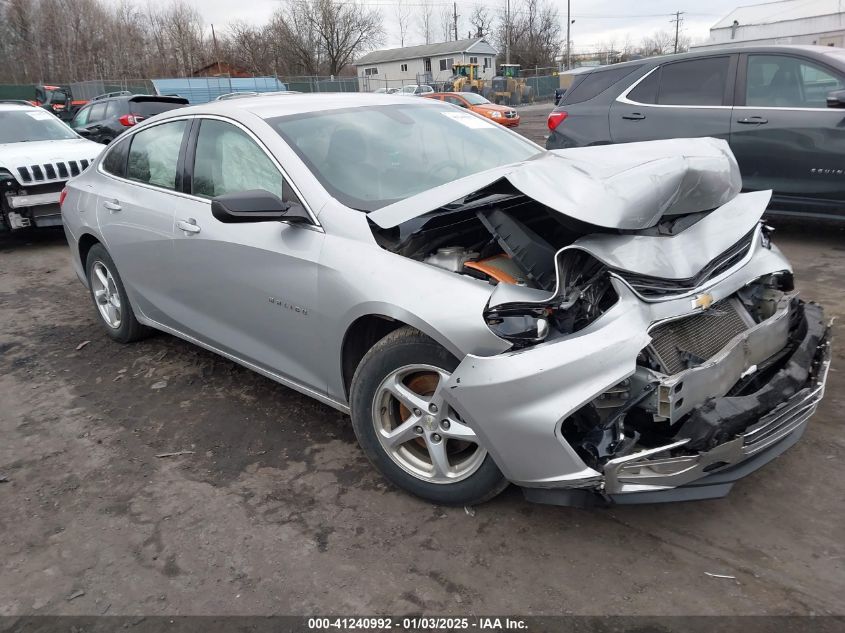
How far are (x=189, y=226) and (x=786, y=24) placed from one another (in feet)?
143

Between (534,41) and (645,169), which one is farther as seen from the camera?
(534,41)

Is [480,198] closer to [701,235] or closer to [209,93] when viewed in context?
[701,235]

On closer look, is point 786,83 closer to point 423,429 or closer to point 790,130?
point 790,130

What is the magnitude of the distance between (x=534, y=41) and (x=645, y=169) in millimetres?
79846

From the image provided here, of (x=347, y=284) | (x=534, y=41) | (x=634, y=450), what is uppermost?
(x=534, y=41)

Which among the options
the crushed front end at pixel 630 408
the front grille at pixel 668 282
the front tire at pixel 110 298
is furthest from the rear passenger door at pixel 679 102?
the front tire at pixel 110 298

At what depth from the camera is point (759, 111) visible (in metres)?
6.11

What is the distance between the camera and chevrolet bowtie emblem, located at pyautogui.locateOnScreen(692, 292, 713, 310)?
8.05ft

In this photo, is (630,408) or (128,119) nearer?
(630,408)

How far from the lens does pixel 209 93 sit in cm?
3669

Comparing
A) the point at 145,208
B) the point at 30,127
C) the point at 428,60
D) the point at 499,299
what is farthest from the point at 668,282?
the point at 428,60

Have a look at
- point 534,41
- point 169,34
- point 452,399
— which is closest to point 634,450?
point 452,399

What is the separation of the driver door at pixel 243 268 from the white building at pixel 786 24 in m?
37.2

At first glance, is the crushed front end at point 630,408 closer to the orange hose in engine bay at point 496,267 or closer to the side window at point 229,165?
the orange hose in engine bay at point 496,267
